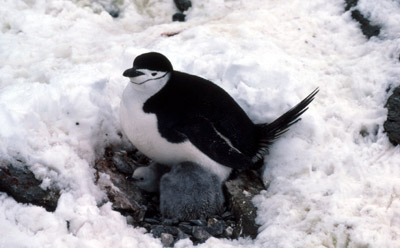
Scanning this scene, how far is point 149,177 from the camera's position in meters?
3.24

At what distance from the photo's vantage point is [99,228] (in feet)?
8.75

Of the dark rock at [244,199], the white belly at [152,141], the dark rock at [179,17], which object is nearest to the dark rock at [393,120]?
the dark rock at [244,199]

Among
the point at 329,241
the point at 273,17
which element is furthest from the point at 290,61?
the point at 329,241

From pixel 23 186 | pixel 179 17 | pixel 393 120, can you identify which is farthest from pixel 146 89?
pixel 179 17

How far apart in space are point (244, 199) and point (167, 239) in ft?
1.92

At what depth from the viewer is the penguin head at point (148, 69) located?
2.96 meters

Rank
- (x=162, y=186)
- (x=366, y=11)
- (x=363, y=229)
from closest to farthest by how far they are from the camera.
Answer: (x=363, y=229) < (x=162, y=186) < (x=366, y=11)

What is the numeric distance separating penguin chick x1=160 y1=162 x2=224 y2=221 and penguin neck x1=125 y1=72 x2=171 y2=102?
48cm

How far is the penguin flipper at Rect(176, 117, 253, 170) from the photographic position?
3096mm

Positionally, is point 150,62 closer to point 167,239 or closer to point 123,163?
point 123,163

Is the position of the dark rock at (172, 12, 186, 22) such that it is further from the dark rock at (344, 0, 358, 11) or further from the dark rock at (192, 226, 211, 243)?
the dark rock at (192, 226, 211, 243)

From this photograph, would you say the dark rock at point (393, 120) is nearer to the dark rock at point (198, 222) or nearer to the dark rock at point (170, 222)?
the dark rock at point (198, 222)

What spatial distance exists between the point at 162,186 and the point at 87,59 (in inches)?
60.1

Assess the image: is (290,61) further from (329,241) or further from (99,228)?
(99,228)
